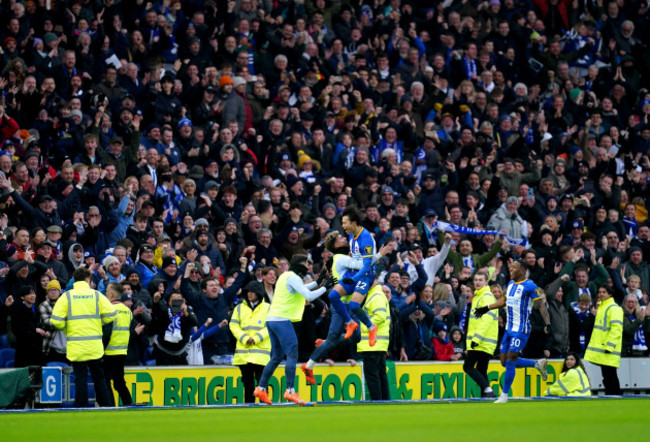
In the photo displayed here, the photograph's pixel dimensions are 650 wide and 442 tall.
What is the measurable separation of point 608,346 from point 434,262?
389 cm

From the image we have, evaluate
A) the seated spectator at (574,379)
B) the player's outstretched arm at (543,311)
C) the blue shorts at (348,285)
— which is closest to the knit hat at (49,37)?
the blue shorts at (348,285)

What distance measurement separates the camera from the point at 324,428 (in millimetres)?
13680

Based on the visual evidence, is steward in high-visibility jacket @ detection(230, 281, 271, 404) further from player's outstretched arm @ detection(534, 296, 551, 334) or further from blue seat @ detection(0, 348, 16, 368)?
player's outstretched arm @ detection(534, 296, 551, 334)

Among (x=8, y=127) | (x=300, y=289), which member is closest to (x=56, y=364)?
(x=300, y=289)

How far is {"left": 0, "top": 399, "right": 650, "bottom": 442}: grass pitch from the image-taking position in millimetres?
12617

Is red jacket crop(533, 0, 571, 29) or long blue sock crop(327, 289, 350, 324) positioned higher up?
red jacket crop(533, 0, 571, 29)

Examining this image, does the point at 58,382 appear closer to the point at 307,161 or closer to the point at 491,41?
the point at 307,161

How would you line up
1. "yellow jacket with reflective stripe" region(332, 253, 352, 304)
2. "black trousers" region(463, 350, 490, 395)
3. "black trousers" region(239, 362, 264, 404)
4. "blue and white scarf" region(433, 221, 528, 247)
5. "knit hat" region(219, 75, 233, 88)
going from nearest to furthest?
"yellow jacket with reflective stripe" region(332, 253, 352, 304), "black trousers" region(239, 362, 264, 404), "black trousers" region(463, 350, 490, 395), "blue and white scarf" region(433, 221, 528, 247), "knit hat" region(219, 75, 233, 88)

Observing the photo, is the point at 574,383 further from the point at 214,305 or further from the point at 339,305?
the point at 214,305

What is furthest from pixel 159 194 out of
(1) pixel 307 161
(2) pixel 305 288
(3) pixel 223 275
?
(2) pixel 305 288

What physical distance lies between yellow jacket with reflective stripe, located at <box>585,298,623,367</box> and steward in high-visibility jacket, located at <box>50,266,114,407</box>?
352 inches

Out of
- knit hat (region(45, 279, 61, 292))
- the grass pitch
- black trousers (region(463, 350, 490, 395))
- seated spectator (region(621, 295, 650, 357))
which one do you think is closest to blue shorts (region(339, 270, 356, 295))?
the grass pitch

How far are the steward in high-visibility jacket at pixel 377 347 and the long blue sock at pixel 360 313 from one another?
101 cm

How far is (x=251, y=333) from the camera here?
19703mm
